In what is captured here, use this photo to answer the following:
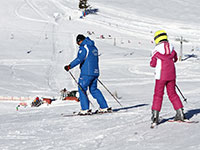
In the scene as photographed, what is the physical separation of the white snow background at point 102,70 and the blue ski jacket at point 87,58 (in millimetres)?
841

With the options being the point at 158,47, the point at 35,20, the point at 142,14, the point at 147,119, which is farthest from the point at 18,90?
the point at 142,14

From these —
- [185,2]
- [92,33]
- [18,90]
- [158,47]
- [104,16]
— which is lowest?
[18,90]

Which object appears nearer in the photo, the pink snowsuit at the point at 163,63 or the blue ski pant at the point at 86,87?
the pink snowsuit at the point at 163,63

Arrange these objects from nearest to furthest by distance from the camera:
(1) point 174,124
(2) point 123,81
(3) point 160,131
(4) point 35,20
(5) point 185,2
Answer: (3) point 160,131 → (1) point 174,124 → (2) point 123,81 → (4) point 35,20 → (5) point 185,2

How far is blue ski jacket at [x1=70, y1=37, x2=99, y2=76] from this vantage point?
19.6 feet

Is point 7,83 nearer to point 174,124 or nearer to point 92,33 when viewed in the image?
point 174,124

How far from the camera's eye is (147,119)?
540cm

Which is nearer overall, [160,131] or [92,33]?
[160,131]

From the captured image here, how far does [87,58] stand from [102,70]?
1446 centimetres

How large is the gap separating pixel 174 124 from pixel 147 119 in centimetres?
78

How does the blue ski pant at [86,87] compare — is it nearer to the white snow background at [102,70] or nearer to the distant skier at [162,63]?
the white snow background at [102,70]

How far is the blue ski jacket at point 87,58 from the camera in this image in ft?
19.6

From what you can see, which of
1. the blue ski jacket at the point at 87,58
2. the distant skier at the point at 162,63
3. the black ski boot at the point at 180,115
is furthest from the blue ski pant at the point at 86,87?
the black ski boot at the point at 180,115

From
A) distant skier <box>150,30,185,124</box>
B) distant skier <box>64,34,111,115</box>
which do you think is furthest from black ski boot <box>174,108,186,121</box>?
distant skier <box>64,34,111,115</box>
